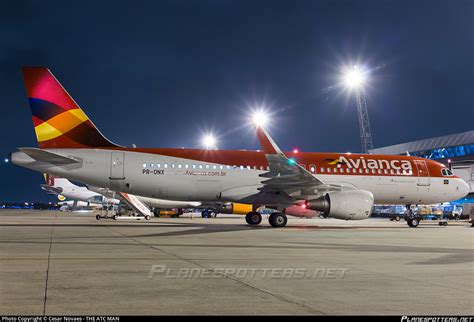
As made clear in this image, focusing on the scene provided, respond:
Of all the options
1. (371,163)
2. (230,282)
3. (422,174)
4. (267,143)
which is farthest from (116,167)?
(230,282)

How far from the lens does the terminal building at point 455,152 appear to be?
82438 mm

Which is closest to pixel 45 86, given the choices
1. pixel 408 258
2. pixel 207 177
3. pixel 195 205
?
pixel 207 177

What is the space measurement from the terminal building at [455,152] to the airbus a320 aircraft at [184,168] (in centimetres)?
6035

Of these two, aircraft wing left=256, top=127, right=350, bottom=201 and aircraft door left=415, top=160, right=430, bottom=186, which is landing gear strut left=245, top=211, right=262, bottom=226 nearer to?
aircraft wing left=256, top=127, right=350, bottom=201

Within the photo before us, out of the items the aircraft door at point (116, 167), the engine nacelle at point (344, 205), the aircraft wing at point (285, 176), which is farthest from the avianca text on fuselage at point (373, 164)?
the aircraft door at point (116, 167)

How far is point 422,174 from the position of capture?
3069 centimetres

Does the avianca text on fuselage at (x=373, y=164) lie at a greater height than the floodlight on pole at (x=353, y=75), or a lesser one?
lesser

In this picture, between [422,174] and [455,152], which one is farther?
[455,152]

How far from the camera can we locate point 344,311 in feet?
18.9

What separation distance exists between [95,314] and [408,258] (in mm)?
8811

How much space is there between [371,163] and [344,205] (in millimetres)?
6513

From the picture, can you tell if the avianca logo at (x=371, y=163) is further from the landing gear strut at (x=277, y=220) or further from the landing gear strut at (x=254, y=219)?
the landing gear strut at (x=254, y=219)

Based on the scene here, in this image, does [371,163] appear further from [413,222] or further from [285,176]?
[285,176]

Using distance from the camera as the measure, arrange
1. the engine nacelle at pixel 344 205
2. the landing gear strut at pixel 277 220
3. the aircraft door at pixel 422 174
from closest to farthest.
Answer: the engine nacelle at pixel 344 205 → the landing gear strut at pixel 277 220 → the aircraft door at pixel 422 174
